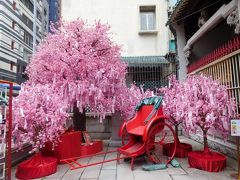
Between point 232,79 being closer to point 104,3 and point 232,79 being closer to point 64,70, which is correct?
point 64,70

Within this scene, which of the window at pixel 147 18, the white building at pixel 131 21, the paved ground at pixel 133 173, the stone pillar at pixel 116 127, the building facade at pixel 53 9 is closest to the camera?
the paved ground at pixel 133 173

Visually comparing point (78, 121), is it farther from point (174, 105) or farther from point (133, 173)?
point (174, 105)

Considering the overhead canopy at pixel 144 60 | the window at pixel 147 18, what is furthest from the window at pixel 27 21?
the overhead canopy at pixel 144 60

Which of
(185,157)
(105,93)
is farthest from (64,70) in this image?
(185,157)

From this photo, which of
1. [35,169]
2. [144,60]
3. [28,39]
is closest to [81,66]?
[35,169]

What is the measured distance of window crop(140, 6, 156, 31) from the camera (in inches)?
667

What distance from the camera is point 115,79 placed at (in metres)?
7.26

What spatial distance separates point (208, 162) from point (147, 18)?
14044 millimetres

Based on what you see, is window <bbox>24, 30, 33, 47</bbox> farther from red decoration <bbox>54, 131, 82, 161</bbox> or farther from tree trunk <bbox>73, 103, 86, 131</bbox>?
red decoration <bbox>54, 131, 82, 161</bbox>

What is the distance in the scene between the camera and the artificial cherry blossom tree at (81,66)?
6.92 m

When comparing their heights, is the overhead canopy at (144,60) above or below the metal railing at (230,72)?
above

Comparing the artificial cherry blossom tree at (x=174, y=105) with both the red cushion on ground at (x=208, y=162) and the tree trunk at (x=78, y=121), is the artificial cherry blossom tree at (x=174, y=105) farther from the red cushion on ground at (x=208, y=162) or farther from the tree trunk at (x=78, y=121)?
the tree trunk at (x=78, y=121)

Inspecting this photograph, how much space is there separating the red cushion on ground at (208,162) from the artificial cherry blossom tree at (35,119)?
3220 millimetres

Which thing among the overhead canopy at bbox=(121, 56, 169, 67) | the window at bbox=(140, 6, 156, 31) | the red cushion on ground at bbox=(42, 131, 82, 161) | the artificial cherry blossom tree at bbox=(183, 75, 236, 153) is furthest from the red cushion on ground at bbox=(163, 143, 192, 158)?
the window at bbox=(140, 6, 156, 31)
